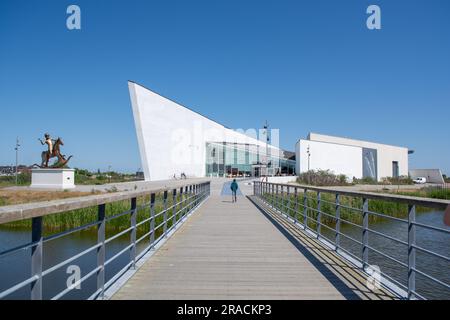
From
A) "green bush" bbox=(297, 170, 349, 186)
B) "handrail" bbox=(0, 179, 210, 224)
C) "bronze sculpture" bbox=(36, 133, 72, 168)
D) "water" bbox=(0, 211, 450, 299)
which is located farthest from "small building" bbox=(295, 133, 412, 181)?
"handrail" bbox=(0, 179, 210, 224)

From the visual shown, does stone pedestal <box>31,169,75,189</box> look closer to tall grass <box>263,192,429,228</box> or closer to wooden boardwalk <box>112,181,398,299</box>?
tall grass <box>263,192,429,228</box>

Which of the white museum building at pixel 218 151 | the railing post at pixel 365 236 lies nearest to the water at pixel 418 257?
the railing post at pixel 365 236

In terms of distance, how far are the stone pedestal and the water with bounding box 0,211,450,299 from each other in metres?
15.2

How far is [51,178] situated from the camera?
2750 cm

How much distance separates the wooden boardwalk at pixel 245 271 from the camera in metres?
3.88

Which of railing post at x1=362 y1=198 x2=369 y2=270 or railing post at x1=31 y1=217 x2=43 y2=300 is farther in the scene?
railing post at x1=362 y1=198 x2=369 y2=270

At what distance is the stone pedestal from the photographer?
27328 mm

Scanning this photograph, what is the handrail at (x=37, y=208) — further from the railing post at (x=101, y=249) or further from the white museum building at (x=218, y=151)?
the white museum building at (x=218, y=151)

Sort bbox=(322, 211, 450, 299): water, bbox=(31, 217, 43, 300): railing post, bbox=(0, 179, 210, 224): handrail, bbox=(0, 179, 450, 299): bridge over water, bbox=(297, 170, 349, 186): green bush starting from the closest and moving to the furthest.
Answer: bbox=(0, 179, 210, 224): handrail, bbox=(31, 217, 43, 300): railing post, bbox=(0, 179, 450, 299): bridge over water, bbox=(322, 211, 450, 299): water, bbox=(297, 170, 349, 186): green bush

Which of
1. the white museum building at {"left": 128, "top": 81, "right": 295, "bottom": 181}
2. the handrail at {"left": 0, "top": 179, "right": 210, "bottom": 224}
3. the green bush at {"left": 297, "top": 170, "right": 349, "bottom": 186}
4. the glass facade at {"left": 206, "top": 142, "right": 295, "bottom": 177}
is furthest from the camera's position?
the glass facade at {"left": 206, "top": 142, "right": 295, "bottom": 177}

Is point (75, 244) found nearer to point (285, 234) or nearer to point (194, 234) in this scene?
point (194, 234)

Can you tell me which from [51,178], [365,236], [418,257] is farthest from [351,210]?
[51,178]

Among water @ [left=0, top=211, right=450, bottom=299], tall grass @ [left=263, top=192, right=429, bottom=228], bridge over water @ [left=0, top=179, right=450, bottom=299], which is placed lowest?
water @ [left=0, top=211, right=450, bottom=299]
